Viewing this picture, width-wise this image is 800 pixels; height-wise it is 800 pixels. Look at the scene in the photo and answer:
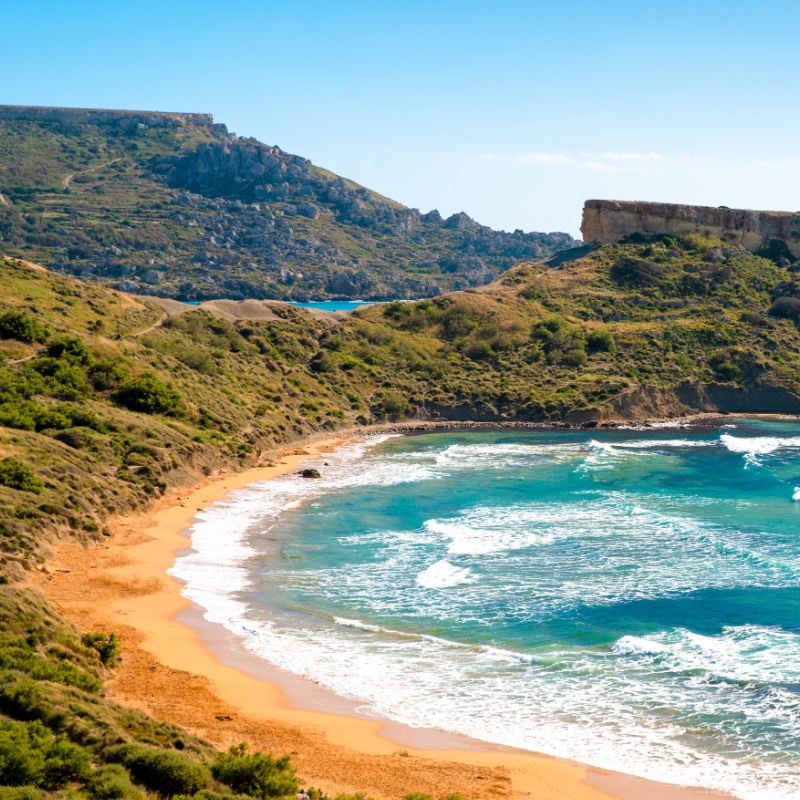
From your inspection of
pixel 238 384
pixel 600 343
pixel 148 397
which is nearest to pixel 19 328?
pixel 148 397

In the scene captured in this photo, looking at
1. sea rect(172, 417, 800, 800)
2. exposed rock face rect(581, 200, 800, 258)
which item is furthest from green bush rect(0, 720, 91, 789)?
exposed rock face rect(581, 200, 800, 258)

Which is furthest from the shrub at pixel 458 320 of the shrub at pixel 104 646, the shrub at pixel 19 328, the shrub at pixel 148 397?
the shrub at pixel 104 646

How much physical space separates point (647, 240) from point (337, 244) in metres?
94.7

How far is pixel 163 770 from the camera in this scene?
63.1 feet

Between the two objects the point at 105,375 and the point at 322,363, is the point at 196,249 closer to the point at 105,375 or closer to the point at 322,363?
the point at 322,363

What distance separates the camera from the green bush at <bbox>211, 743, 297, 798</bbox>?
66.5 ft

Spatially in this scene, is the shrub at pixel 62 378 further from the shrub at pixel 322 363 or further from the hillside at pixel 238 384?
the shrub at pixel 322 363

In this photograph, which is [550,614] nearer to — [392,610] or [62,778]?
[392,610]

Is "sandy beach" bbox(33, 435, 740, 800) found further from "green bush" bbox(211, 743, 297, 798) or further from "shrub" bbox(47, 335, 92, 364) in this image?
"shrub" bbox(47, 335, 92, 364)

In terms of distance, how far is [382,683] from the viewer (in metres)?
29.0

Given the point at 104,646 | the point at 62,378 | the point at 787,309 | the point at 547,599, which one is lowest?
the point at 104,646

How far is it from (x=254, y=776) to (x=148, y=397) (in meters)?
41.4

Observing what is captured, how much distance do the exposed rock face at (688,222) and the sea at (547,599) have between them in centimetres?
5370

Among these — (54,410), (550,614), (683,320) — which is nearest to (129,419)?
(54,410)
